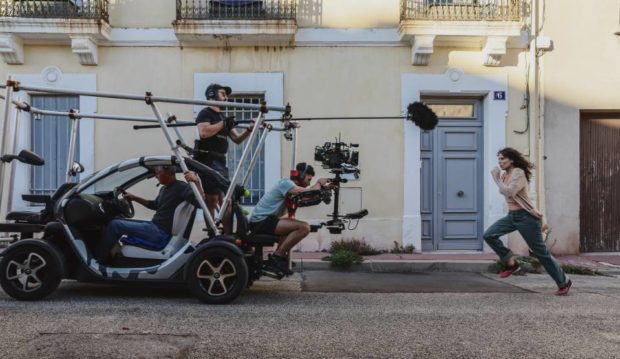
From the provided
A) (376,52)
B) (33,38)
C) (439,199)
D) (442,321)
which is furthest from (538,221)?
(33,38)

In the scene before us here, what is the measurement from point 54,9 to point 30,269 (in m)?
6.06

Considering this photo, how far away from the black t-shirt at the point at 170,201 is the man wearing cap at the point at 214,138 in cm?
47

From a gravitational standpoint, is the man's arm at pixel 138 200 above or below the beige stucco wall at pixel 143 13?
below

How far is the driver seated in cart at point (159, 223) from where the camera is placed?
6.18m

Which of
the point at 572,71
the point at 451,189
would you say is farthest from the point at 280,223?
the point at 572,71

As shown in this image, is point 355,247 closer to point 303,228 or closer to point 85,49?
point 303,228

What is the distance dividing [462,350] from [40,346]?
10.1 feet

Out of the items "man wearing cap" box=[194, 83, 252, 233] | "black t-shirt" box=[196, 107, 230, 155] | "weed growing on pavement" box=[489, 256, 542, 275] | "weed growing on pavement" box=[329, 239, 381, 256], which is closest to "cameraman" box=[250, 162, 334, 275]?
"man wearing cap" box=[194, 83, 252, 233]

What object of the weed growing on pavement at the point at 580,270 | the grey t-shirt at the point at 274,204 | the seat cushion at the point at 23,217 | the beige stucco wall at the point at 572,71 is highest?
the beige stucco wall at the point at 572,71

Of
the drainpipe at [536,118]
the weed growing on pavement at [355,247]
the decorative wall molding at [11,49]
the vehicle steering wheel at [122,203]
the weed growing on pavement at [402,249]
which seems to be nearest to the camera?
the vehicle steering wheel at [122,203]

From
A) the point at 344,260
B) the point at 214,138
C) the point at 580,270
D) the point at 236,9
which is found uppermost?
the point at 236,9

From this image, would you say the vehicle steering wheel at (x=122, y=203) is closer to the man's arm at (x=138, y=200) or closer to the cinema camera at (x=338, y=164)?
the man's arm at (x=138, y=200)

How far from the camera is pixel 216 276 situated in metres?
6.01

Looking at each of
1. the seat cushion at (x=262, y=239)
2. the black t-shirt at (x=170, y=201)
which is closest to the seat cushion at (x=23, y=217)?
the black t-shirt at (x=170, y=201)
